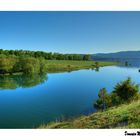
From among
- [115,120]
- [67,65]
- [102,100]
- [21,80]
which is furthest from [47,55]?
[115,120]

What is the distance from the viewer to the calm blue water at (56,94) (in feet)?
28.0

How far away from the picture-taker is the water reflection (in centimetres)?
860

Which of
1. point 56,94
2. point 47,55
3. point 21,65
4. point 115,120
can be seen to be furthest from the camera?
point 56,94

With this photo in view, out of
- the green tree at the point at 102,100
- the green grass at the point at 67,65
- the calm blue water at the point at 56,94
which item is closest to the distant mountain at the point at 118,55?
the green grass at the point at 67,65

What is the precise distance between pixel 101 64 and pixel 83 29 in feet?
4.14

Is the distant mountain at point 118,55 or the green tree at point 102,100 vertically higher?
the distant mountain at point 118,55

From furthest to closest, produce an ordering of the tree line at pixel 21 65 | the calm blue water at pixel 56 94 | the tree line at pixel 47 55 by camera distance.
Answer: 1. the calm blue water at pixel 56 94
2. the tree line at pixel 21 65
3. the tree line at pixel 47 55

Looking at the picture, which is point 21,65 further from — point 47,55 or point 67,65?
point 67,65

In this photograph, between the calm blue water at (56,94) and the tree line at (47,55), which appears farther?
the calm blue water at (56,94)

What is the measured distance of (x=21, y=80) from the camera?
350 inches

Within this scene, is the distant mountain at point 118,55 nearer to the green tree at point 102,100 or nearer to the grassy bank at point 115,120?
the green tree at point 102,100

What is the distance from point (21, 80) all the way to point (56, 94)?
0.83 m
